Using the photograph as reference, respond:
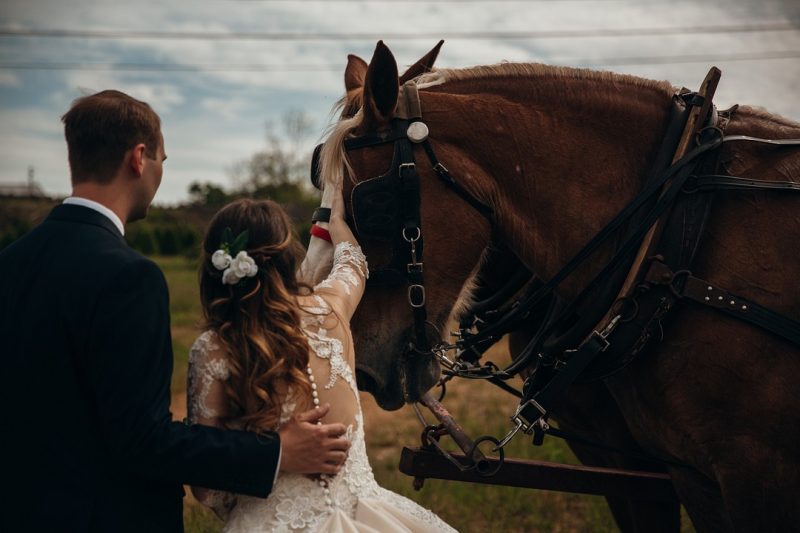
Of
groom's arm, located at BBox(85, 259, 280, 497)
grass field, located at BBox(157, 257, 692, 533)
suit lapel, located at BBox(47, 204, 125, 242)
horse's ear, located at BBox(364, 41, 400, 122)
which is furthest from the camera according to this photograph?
grass field, located at BBox(157, 257, 692, 533)

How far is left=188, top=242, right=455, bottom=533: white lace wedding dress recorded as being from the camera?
2.08 metres

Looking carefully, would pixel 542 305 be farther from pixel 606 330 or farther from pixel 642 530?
pixel 642 530

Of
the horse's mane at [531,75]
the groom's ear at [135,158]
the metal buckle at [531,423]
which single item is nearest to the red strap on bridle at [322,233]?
the horse's mane at [531,75]

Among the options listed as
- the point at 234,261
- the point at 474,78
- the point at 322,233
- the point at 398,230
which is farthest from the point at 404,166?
the point at 234,261

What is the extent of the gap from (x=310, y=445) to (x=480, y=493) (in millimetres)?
3381

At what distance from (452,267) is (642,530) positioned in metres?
1.55

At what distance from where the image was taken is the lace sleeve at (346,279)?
7.64 feet

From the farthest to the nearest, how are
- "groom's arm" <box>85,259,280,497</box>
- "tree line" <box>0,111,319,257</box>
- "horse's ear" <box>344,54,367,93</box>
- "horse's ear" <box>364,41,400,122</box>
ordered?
"tree line" <box>0,111,319,257</box> < "horse's ear" <box>344,54,367,93</box> < "horse's ear" <box>364,41,400,122</box> < "groom's arm" <box>85,259,280,497</box>

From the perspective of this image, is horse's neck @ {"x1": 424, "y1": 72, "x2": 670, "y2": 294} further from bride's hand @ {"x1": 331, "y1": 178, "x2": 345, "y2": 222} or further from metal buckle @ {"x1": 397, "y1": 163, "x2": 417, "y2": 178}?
bride's hand @ {"x1": 331, "y1": 178, "x2": 345, "y2": 222}

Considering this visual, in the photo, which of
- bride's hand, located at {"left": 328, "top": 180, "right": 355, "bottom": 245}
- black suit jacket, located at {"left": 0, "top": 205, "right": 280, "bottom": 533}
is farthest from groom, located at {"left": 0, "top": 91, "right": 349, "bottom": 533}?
bride's hand, located at {"left": 328, "top": 180, "right": 355, "bottom": 245}

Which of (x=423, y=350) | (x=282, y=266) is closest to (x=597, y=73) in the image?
(x=423, y=350)

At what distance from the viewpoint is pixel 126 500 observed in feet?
6.16

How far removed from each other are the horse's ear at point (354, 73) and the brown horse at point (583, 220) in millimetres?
229

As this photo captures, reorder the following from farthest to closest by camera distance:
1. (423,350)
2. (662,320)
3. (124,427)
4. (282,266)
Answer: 1. (423,350)
2. (662,320)
3. (282,266)
4. (124,427)
